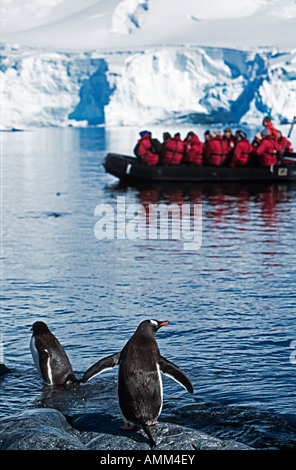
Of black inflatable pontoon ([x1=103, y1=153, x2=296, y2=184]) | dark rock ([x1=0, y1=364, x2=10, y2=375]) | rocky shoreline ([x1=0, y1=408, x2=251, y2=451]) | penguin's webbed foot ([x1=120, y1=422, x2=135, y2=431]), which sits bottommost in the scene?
dark rock ([x1=0, y1=364, x2=10, y2=375])

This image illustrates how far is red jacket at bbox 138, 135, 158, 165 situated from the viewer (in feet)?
76.4

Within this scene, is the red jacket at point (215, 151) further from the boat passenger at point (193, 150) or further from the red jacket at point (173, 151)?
the red jacket at point (173, 151)

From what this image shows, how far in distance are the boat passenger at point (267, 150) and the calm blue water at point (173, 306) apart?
4799 millimetres

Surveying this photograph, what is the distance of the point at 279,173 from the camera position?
23141 mm

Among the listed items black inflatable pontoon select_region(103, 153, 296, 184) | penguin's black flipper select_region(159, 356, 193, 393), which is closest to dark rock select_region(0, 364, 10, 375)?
penguin's black flipper select_region(159, 356, 193, 393)

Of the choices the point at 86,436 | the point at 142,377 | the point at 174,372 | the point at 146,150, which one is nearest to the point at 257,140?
the point at 146,150

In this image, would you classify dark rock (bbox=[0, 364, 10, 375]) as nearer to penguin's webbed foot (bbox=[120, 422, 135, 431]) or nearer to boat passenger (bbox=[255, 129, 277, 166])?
penguin's webbed foot (bbox=[120, 422, 135, 431])

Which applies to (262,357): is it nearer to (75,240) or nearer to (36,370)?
(36,370)

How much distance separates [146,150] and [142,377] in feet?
61.5

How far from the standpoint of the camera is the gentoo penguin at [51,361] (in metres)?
6.14

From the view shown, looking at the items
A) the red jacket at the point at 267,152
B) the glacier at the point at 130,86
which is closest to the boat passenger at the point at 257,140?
the red jacket at the point at 267,152

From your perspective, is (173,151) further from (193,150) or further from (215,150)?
(215,150)

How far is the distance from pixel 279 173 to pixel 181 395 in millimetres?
18004

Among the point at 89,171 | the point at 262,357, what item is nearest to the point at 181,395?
the point at 262,357
